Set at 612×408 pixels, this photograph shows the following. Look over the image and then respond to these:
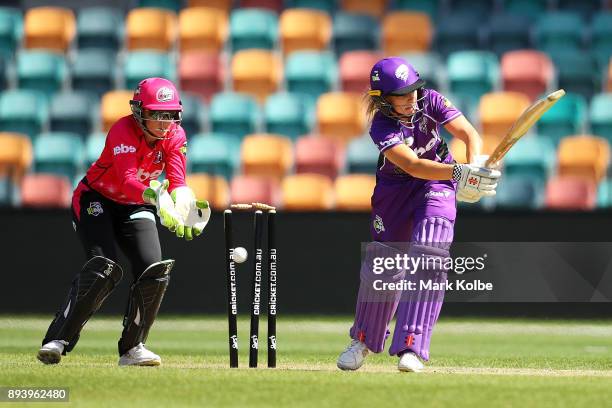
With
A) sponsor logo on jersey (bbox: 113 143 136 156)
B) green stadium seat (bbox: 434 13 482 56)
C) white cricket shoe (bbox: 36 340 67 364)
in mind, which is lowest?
white cricket shoe (bbox: 36 340 67 364)

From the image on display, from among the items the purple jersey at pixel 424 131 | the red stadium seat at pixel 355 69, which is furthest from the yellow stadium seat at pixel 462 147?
the purple jersey at pixel 424 131

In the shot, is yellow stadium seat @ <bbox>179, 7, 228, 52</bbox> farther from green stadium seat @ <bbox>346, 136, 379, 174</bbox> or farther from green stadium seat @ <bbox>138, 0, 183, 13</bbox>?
green stadium seat @ <bbox>346, 136, 379, 174</bbox>

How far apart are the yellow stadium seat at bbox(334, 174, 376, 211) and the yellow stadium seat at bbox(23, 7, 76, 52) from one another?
184 inches

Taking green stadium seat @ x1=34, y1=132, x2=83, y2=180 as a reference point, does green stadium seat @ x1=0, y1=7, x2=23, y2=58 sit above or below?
above

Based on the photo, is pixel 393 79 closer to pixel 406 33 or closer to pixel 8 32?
pixel 406 33

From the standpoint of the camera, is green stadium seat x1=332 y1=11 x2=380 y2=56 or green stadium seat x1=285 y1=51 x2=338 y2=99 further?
green stadium seat x1=332 y1=11 x2=380 y2=56

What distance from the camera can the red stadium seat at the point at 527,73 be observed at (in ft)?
49.9

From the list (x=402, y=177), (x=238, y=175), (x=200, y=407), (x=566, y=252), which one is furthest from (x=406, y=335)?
(x=238, y=175)

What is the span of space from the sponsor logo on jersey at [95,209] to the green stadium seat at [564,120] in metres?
8.33

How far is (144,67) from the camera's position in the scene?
15.5 m

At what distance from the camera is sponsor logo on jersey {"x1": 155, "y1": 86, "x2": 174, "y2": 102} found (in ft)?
24.7

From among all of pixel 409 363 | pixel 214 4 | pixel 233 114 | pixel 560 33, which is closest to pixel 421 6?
pixel 560 33

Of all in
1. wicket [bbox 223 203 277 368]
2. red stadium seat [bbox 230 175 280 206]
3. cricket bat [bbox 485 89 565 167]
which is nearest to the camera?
cricket bat [bbox 485 89 565 167]

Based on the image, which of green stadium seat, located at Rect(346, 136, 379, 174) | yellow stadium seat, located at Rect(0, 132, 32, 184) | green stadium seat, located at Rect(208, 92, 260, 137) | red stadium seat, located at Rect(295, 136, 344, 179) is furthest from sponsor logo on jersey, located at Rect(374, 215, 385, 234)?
yellow stadium seat, located at Rect(0, 132, 32, 184)
